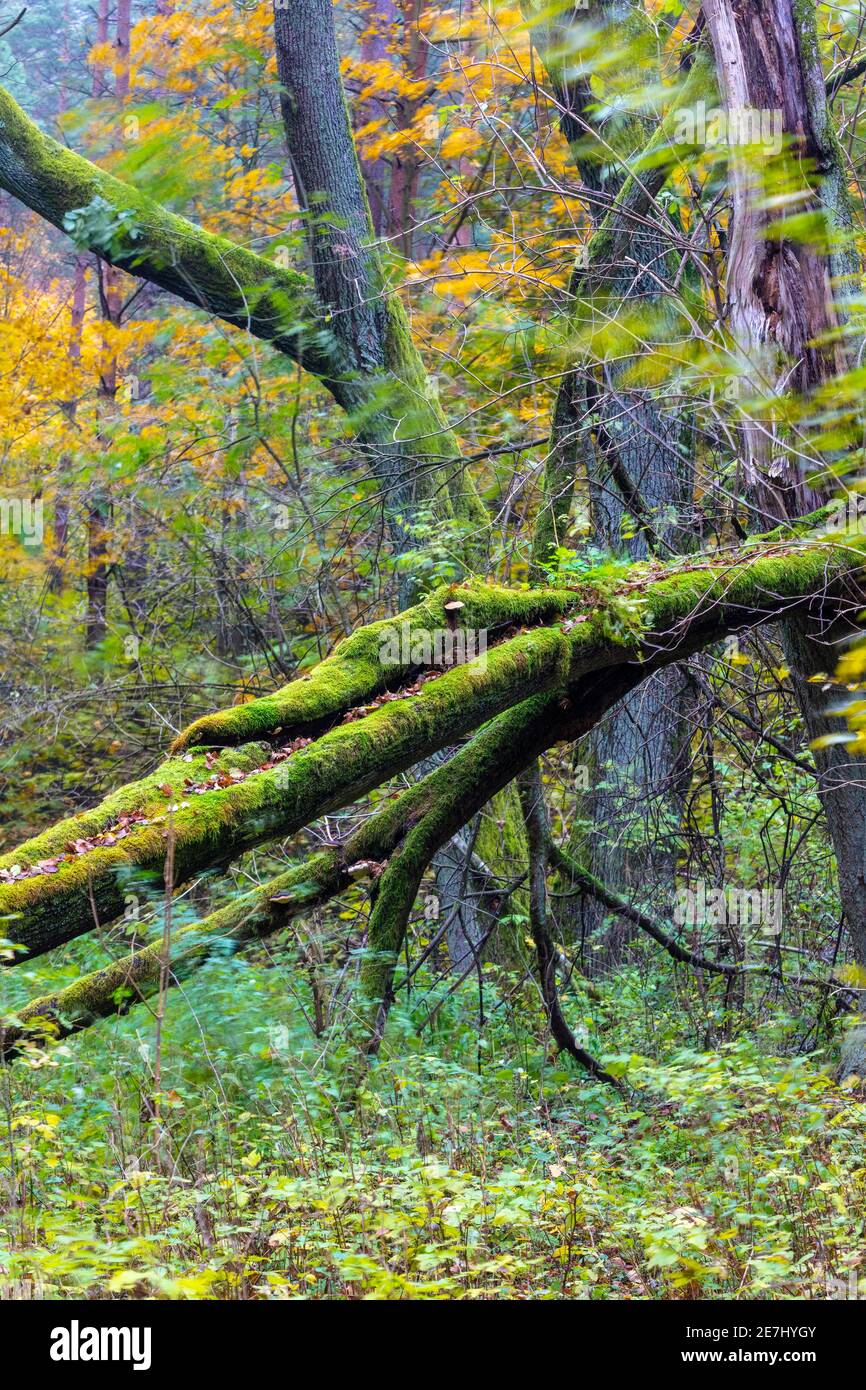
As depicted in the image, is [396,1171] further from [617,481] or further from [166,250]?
[166,250]

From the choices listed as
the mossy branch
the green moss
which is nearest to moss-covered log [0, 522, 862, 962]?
the green moss

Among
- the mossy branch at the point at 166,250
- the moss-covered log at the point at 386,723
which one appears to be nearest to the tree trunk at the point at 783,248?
the moss-covered log at the point at 386,723

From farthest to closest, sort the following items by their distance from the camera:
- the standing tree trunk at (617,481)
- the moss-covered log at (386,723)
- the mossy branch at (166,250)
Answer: the mossy branch at (166,250), the standing tree trunk at (617,481), the moss-covered log at (386,723)

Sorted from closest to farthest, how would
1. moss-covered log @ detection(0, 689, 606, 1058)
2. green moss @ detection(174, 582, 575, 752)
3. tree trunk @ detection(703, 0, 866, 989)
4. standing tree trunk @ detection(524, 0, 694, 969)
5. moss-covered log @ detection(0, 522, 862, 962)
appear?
1. moss-covered log @ detection(0, 522, 862, 962)
2. green moss @ detection(174, 582, 575, 752)
3. moss-covered log @ detection(0, 689, 606, 1058)
4. tree trunk @ detection(703, 0, 866, 989)
5. standing tree trunk @ detection(524, 0, 694, 969)

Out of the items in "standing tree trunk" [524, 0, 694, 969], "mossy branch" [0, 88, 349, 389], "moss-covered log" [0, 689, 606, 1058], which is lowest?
"moss-covered log" [0, 689, 606, 1058]

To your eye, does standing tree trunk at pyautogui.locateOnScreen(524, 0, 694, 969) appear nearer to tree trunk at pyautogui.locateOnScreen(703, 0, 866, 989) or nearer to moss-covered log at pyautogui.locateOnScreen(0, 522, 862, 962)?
tree trunk at pyautogui.locateOnScreen(703, 0, 866, 989)

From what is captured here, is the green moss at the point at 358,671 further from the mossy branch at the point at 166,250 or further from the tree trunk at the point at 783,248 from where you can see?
the mossy branch at the point at 166,250

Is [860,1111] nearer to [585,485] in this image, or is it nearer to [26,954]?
[26,954]

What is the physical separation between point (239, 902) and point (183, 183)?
17.8 ft

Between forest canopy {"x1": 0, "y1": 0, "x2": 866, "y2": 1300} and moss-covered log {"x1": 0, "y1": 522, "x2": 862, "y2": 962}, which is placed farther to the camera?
forest canopy {"x1": 0, "y1": 0, "x2": 866, "y2": 1300}

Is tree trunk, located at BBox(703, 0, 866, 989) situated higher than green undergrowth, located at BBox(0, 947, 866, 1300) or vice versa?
tree trunk, located at BBox(703, 0, 866, 989)

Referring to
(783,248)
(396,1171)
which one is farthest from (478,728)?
(783,248)

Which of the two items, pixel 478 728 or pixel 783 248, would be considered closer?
pixel 478 728

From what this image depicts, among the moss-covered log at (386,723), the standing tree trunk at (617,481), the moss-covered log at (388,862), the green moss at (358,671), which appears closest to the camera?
the moss-covered log at (386,723)
